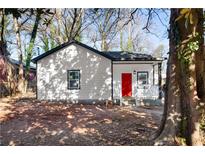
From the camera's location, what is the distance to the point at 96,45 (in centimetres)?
3325

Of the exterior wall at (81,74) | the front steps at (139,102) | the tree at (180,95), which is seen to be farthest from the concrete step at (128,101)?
the tree at (180,95)

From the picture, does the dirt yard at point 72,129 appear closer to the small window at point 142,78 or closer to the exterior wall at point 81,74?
Result: the exterior wall at point 81,74

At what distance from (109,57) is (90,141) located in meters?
10.5

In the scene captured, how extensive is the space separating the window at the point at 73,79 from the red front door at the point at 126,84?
2.82 m

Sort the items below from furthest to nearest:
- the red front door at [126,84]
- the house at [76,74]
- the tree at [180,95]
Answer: the red front door at [126,84] → the house at [76,74] → the tree at [180,95]

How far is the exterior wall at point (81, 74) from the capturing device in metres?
18.5

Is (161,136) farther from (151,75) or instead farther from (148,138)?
(151,75)

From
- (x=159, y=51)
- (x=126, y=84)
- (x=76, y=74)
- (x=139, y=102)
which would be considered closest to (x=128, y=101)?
(x=139, y=102)

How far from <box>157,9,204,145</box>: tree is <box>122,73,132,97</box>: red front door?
12.1 metres

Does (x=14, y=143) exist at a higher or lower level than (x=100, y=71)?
lower

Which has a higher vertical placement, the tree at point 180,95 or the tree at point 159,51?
the tree at point 159,51

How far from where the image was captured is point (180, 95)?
6594 millimetres
